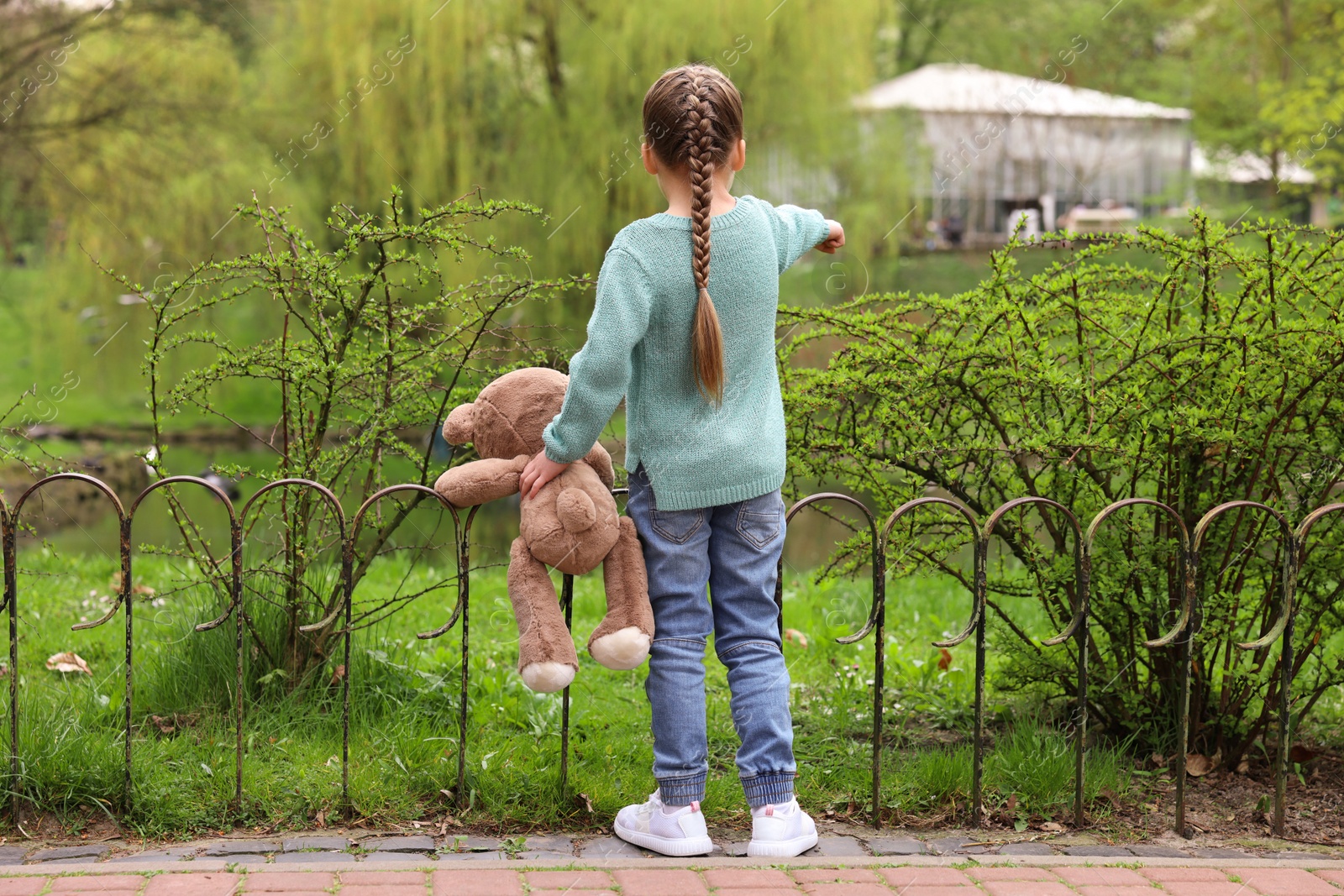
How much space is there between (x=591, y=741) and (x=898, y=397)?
136 centimetres

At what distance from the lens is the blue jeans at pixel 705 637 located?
269 centimetres

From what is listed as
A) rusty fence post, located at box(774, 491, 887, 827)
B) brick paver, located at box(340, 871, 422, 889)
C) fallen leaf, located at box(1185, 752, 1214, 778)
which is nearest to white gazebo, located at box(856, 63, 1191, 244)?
fallen leaf, located at box(1185, 752, 1214, 778)

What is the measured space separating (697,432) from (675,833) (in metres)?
0.96

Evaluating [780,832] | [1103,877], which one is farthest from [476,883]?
[1103,877]

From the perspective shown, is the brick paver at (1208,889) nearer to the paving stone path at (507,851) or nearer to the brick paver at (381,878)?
the paving stone path at (507,851)

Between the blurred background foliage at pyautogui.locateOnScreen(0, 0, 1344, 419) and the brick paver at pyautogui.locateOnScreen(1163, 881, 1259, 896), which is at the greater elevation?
the blurred background foliage at pyautogui.locateOnScreen(0, 0, 1344, 419)

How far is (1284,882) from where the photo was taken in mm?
2580

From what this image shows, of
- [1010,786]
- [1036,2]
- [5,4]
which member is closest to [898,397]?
[1010,786]

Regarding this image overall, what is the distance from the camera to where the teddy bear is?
2.57 m

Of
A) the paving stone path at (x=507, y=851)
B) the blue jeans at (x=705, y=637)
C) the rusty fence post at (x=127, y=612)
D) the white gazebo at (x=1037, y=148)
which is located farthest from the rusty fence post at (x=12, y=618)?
the white gazebo at (x=1037, y=148)

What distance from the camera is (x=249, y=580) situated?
351 centimetres

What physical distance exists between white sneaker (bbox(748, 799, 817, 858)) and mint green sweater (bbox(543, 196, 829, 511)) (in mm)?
761

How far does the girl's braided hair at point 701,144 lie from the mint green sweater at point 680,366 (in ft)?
0.16

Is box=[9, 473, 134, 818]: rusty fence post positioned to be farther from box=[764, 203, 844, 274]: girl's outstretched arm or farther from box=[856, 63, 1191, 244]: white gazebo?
box=[856, 63, 1191, 244]: white gazebo
